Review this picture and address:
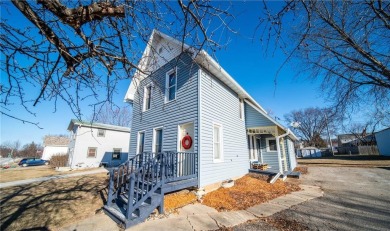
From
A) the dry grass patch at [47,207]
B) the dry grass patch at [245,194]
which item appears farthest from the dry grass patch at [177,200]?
the dry grass patch at [47,207]

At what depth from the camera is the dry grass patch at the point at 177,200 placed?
5376 mm

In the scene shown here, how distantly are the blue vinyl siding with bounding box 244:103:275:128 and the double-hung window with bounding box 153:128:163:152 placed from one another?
5.71 meters

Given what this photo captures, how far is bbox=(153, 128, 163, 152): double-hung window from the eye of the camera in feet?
28.5

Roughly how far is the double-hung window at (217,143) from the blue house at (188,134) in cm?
5

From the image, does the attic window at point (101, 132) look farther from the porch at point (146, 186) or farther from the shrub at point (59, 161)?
the porch at point (146, 186)

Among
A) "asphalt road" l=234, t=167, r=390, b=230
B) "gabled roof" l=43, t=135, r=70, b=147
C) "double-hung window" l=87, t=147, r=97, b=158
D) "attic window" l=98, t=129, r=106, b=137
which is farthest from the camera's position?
"gabled roof" l=43, t=135, r=70, b=147

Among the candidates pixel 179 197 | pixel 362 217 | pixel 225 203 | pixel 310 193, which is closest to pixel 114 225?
pixel 179 197

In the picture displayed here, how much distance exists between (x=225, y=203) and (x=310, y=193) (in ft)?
12.4

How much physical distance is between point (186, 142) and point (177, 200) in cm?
228

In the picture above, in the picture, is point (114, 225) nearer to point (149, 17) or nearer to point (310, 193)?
point (149, 17)

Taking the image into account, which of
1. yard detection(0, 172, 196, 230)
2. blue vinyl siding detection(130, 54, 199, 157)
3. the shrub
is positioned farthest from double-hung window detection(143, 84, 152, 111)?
the shrub

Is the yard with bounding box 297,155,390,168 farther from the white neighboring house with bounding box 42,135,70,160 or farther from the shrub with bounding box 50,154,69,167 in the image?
the white neighboring house with bounding box 42,135,70,160

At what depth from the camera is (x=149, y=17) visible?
8.43 ft

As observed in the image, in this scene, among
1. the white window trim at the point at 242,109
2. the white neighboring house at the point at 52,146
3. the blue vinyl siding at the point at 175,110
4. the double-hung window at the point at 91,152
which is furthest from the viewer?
the white neighboring house at the point at 52,146
